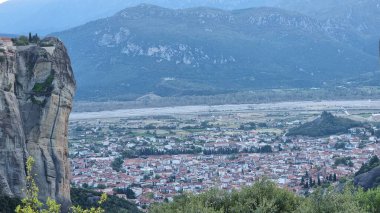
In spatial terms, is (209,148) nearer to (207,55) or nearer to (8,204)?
(8,204)

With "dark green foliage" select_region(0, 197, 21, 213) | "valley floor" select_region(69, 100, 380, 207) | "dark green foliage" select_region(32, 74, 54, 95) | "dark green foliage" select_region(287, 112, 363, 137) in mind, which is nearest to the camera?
"dark green foliage" select_region(0, 197, 21, 213)

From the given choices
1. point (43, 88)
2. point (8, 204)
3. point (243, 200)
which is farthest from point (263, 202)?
point (43, 88)

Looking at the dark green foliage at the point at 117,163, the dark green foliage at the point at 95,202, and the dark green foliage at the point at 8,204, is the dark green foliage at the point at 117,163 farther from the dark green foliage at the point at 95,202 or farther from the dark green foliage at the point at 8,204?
the dark green foliage at the point at 8,204

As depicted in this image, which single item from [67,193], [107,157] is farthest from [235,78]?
[67,193]

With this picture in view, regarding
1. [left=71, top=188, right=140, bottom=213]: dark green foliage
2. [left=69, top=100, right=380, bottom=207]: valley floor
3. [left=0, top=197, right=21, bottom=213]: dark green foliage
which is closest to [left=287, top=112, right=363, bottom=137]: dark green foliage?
[left=69, top=100, right=380, bottom=207]: valley floor

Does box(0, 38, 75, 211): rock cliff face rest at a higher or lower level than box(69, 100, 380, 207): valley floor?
higher

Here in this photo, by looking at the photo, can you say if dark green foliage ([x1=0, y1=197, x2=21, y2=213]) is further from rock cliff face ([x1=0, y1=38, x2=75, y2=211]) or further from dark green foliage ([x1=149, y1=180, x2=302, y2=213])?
dark green foliage ([x1=149, y1=180, x2=302, y2=213])
